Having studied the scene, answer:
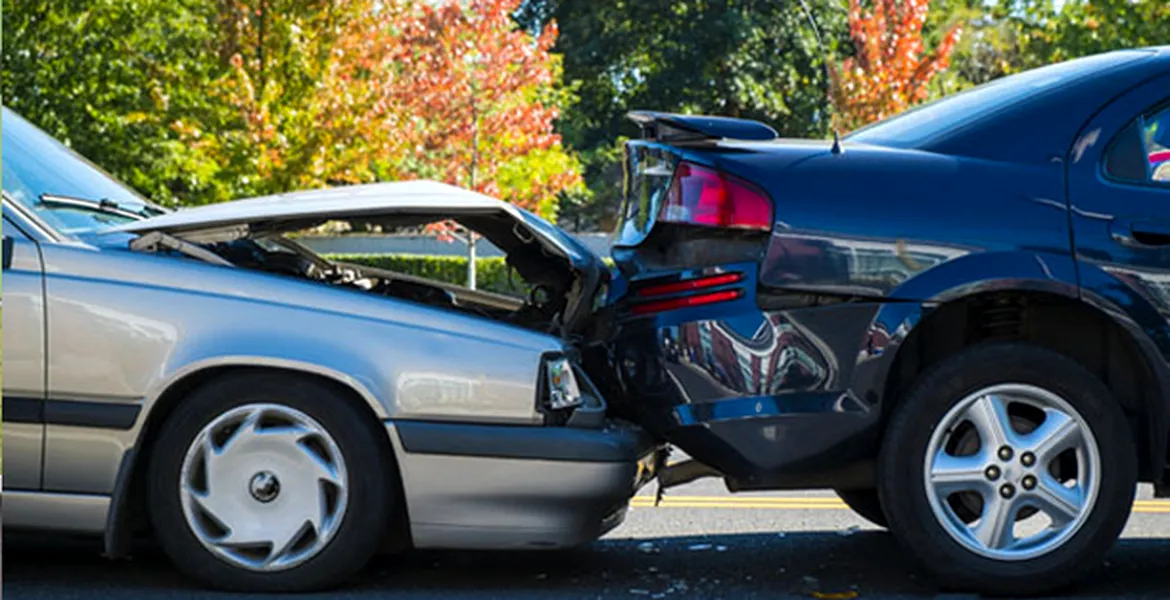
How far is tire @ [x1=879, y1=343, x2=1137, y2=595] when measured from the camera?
15.0 ft

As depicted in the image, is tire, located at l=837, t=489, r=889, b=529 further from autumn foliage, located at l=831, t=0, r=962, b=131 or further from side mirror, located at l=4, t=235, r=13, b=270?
autumn foliage, located at l=831, t=0, r=962, b=131

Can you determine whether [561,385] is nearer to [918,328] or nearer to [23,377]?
[918,328]

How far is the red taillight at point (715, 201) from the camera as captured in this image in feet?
15.1

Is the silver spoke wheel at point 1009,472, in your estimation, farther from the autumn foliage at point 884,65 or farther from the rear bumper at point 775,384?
the autumn foliage at point 884,65

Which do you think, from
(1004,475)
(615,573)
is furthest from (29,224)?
(1004,475)

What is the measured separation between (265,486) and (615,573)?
1.16m

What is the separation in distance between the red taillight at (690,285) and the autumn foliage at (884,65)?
2155cm

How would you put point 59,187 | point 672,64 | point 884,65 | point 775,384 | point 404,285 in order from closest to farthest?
point 775,384, point 59,187, point 404,285, point 884,65, point 672,64

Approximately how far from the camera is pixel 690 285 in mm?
4691

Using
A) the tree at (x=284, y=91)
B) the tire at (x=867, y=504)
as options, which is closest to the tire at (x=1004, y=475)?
the tire at (x=867, y=504)

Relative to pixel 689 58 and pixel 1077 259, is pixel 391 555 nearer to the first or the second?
pixel 1077 259

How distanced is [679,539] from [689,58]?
38.6m

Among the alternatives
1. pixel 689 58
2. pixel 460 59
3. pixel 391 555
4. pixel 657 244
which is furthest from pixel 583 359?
pixel 689 58

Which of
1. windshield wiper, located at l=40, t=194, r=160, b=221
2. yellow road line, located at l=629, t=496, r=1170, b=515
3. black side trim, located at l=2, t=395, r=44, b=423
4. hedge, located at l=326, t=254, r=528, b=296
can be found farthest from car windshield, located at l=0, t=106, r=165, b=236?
hedge, located at l=326, t=254, r=528, b=296
